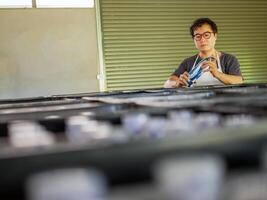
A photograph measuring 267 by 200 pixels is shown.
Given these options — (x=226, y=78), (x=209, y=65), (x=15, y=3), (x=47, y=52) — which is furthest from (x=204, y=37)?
(x=15, y=3)

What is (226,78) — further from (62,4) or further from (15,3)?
(15,3)

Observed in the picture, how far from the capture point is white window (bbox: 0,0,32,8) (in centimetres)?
537

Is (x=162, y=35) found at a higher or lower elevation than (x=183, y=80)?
higher

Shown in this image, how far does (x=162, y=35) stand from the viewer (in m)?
6.00

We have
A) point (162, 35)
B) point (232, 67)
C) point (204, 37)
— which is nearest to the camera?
point (232, 67)

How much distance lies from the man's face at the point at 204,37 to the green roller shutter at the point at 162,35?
95.4 inches

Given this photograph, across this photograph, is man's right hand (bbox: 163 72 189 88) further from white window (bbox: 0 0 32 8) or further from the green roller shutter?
white window (bbox: 0 0 32 8)

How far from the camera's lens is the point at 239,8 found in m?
6.41

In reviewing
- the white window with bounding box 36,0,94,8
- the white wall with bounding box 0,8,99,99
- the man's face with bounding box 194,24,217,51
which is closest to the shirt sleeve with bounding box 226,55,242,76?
the man's face with bounding box 194,24,217,51

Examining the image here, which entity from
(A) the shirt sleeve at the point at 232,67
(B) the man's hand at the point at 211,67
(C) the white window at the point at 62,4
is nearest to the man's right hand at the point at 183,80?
(B) the man's hand at the point at 211,67

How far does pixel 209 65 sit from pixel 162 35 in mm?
2935

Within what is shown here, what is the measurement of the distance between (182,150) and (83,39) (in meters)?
5.13

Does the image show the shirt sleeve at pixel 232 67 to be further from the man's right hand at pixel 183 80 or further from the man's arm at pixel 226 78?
the man's right hand at pixel 183 80

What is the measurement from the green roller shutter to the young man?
2.37m
